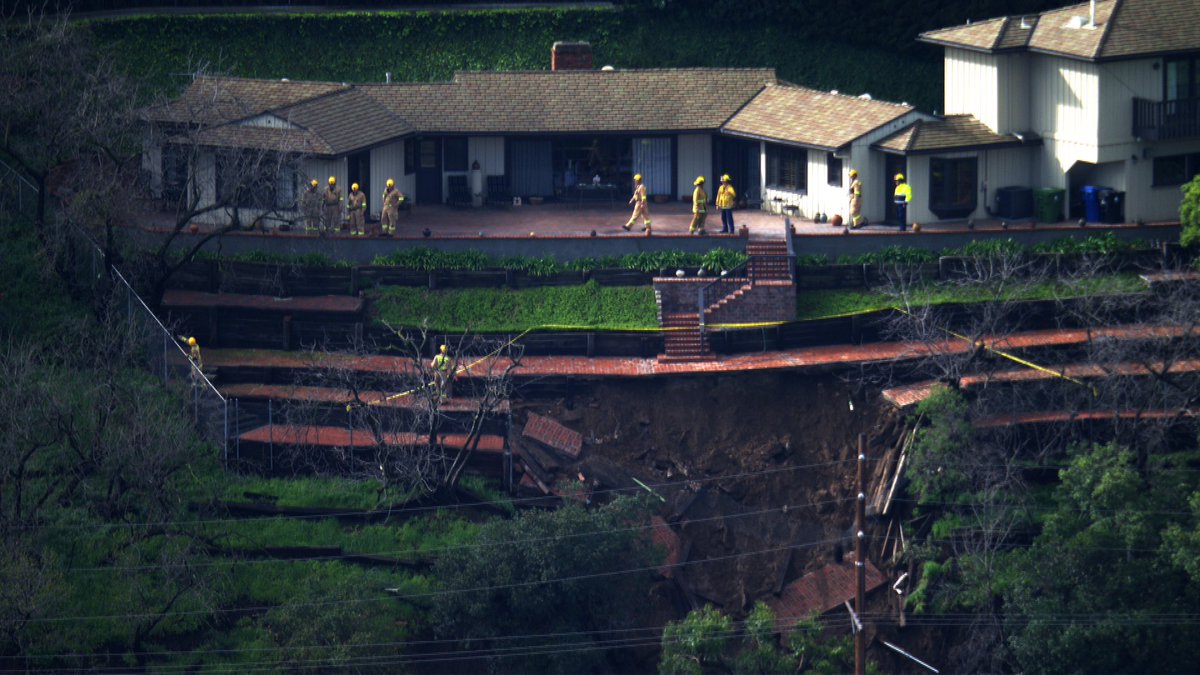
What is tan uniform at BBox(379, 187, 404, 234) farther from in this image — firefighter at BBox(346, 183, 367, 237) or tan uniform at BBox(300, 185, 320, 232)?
tan uniform at BBox(300, 185, 320, 232)

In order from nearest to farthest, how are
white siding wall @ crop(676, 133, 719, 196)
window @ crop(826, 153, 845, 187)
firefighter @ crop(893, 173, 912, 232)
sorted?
1. firefighter @ crop(893, 173, 912, 232)
2. window @ crop(826, 153, 845, 187)
3. white siding wall @ crop(676, 133, 719, 196)

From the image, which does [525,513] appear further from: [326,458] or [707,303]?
[707,303]

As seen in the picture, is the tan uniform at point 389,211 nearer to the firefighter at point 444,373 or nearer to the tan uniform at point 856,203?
the firefighter at point 444,373

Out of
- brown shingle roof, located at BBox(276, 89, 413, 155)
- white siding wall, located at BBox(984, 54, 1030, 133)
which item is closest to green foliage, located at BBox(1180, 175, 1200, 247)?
white siding wall, located at BBox(984, 54, 1030, 133)

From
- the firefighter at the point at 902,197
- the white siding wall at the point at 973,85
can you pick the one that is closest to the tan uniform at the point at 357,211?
the firefighter at the point at 902,197

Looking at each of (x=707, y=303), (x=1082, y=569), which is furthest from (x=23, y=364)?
(x=1082, y=569)

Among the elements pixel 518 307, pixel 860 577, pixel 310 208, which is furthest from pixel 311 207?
pixel 860 577
